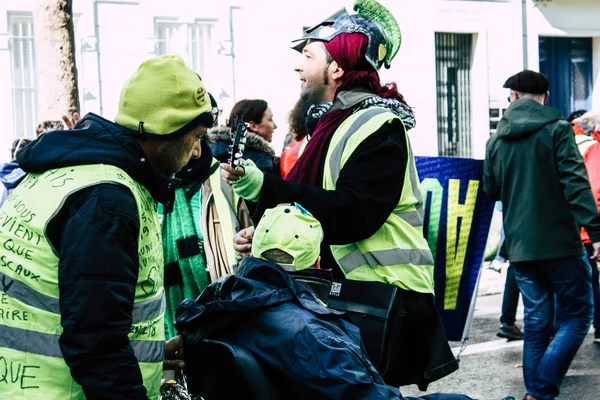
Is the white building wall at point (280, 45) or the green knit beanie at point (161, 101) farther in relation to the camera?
the white building wall at point (280, 45)

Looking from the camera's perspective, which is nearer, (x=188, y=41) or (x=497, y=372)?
(x=497, y=372)

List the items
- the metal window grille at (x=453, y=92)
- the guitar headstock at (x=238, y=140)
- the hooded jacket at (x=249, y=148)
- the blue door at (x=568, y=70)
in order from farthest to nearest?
the blue door at (x=568, y=70)
the metal window grille at (x=453, y=92)
the hooded jacket at (x=249, y=148)
the guitar headstock at (x=238, y=140)

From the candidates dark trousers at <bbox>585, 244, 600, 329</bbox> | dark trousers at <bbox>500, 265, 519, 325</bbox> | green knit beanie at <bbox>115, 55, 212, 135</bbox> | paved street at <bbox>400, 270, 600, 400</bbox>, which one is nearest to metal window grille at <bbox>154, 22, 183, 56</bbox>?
paved street at <bbox>400, 270, 600, 400</bbox>

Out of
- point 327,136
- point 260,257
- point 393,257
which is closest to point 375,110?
point 327,136

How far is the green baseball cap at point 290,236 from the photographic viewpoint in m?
3.17

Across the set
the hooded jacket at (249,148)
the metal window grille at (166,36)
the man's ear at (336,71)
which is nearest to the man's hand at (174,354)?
the man's ear at (336,71)

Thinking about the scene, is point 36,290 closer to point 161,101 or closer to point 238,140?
point 161,101

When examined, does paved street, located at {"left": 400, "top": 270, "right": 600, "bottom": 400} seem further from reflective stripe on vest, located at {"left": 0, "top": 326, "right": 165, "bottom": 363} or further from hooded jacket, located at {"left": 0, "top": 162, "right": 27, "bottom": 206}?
reflective stripe on vest, located at {"left": 0, "top": 326, "right": 165, "bottom": 363}

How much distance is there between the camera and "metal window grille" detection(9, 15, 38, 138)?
13.0 meters

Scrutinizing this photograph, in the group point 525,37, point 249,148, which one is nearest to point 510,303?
point 249,148

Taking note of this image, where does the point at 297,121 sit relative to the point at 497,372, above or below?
above

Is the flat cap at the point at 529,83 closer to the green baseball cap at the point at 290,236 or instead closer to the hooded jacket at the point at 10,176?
the hooded jacket at the point at 10,176

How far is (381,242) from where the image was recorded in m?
3.73

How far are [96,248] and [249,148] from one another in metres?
3.67
